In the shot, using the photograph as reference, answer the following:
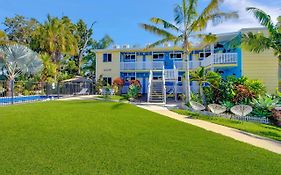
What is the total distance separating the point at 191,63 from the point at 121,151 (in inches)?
951

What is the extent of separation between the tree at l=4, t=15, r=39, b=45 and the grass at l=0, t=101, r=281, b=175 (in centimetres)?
3241

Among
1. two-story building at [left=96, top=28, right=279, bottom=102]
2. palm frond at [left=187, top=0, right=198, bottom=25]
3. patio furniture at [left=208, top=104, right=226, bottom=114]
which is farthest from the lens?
two-story building at [left=96, top=28, right=279, bottom=102]

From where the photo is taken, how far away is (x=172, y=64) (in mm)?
32375

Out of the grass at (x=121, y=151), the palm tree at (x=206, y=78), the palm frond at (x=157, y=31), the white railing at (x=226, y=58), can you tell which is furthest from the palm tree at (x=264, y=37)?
the grass at (x=121, y=151)

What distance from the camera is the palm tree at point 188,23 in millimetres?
18141

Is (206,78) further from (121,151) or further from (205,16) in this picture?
(121,151)

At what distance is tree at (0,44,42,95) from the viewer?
2669 cm

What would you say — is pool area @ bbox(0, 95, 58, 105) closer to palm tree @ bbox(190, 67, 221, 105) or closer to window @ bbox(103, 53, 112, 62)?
window @ bbox(103, 53, 112, 62)

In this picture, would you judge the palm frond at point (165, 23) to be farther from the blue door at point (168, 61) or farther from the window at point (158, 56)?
the window at point (158, 56)

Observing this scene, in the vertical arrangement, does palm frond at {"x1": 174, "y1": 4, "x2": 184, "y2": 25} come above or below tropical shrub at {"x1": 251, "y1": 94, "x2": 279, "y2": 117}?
above

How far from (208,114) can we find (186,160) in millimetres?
9963

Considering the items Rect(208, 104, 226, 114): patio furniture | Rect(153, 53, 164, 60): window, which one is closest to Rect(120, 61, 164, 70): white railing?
Rect(153, 53, 164, 60): window

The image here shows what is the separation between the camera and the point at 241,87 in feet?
55.7

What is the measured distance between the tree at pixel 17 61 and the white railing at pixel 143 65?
32.5 ft
